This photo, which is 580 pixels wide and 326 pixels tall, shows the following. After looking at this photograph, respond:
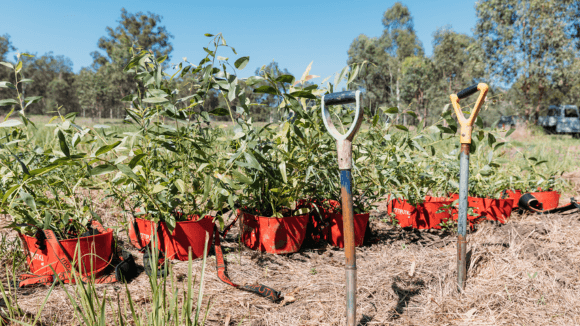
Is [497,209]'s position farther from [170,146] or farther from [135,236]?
[135,236]

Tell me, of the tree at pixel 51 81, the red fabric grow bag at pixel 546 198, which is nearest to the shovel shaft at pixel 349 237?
the red fabric grow bag at pixel 546 198

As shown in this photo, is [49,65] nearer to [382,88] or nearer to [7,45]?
[7,45]

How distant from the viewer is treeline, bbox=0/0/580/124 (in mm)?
14938

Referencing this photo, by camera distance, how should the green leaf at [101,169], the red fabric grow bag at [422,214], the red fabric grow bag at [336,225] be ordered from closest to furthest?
the green leaf at [101,169], the red fabric grow bag at [336,225], the red fabric grow bag at [422,214]

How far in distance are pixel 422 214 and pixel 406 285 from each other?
842 millimetres

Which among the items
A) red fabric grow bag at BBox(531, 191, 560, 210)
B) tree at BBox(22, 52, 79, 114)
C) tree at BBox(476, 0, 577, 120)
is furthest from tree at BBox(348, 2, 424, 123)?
tree at BBox(22, 52, 79, 114)

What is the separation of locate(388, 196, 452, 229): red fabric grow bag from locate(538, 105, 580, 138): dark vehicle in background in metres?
17.3

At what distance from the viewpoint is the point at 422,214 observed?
2.21 meters

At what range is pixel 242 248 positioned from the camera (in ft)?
6.19

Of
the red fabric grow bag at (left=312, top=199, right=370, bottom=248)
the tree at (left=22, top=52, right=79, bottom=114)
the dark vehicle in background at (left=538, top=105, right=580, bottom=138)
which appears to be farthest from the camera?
the tree at (left=22, top=52, right=79, bottom=114)

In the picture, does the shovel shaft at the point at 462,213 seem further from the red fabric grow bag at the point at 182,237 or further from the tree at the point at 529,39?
the tree at the point at 529,39

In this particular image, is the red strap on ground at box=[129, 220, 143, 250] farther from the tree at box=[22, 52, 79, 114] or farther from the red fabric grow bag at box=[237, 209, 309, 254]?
the tree at box=[22, 52, 79, 114]

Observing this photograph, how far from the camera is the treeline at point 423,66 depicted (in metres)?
14.9

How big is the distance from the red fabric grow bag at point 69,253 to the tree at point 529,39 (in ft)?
65.5
